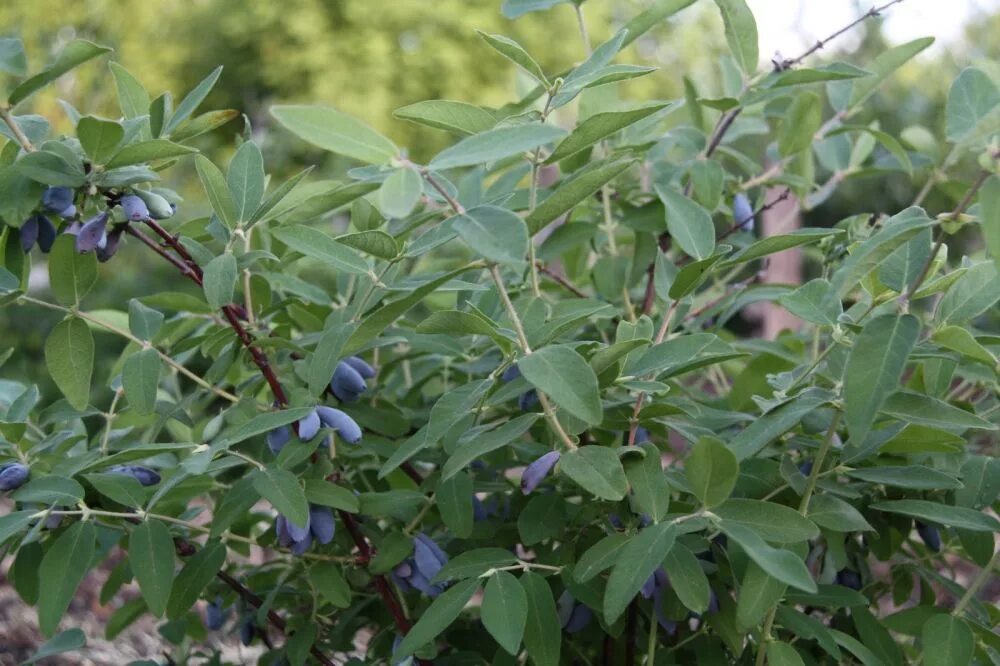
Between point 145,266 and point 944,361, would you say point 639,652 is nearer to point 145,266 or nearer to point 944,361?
point 944,361

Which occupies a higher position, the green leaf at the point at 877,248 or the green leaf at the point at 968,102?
the green leaf at the point at 968,102

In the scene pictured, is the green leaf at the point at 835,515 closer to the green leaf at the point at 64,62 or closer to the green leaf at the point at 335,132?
the green leaf at the point at 335,132

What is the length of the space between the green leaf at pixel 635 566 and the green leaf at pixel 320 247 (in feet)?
1.33

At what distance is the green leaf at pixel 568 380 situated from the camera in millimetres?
965

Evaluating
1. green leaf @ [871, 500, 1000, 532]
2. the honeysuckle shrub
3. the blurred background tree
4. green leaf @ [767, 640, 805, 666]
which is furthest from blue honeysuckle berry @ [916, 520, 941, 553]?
the blurred background tree

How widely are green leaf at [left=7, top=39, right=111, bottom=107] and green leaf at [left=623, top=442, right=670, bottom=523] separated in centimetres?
69

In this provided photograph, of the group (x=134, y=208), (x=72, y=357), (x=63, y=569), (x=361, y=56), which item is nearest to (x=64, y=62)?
(x=134, y=208)

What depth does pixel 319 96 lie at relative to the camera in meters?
14.4

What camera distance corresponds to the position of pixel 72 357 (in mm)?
1275

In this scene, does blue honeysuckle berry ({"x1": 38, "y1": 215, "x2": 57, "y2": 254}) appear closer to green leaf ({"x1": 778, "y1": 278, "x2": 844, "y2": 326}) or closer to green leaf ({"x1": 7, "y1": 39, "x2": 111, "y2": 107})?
green leaf ({"x1": 7, "y1": 39, "x2": 111, "y2": 107})

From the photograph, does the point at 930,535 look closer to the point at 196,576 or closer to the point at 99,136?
the point at 196,576

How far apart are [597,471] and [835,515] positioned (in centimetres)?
31

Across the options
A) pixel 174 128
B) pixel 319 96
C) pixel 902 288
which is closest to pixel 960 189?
pixel 902 288

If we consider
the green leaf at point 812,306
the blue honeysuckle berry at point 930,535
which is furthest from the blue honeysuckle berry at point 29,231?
the blue honeysuckle berry at point 930,535
